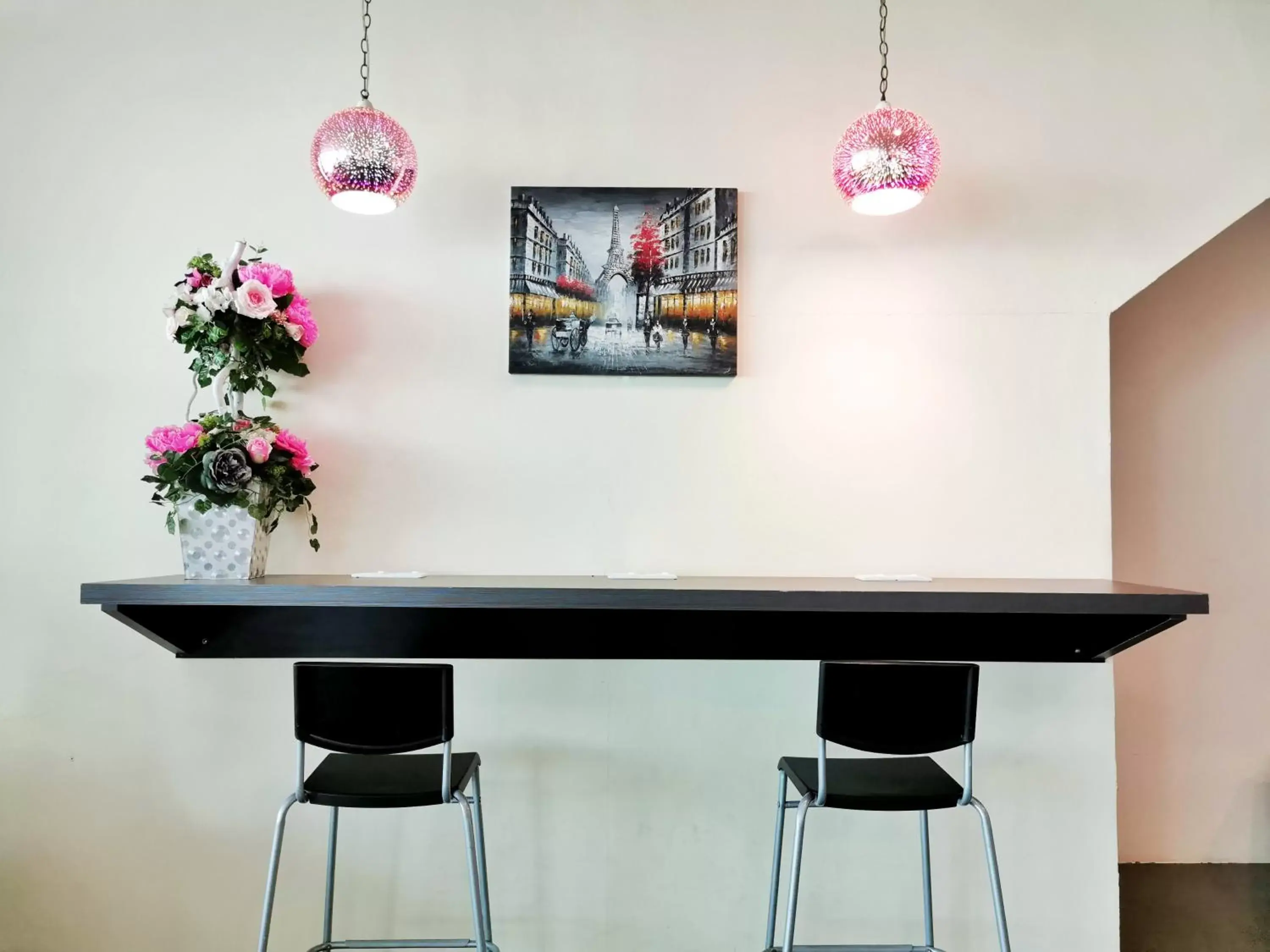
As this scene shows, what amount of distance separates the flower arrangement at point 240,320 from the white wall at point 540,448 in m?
0.13

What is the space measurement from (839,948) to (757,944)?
1.24 ft

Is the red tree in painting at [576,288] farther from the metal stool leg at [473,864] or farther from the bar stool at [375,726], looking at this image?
the metal stool leg at [473,864]

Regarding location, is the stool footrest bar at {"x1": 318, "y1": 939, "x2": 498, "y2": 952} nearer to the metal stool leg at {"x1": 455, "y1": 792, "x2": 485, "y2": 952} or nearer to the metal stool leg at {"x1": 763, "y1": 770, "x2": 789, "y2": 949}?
the metal stool leg at {"x1": 455, "y1": 792, "x2": 485, "y2": 952}

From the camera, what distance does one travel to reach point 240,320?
215 cm

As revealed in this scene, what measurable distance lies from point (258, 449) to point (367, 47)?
4.20ft

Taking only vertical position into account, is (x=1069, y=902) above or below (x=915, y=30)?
below

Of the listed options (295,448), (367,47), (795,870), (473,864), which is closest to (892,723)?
(795,870)

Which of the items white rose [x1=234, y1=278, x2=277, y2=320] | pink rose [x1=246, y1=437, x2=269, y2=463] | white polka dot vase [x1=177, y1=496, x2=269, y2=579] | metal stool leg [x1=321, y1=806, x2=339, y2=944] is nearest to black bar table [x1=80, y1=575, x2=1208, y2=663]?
white polka dot vase [x1=177, y1=496, x2=269, y2=579]

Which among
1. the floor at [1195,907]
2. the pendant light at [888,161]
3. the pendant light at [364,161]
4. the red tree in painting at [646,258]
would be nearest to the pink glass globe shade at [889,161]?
the pendant light at [888,161]

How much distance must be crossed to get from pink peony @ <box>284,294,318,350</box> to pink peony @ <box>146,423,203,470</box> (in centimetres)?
38

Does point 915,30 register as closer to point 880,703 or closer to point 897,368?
point 897,368

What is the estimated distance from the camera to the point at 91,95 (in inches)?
93.7

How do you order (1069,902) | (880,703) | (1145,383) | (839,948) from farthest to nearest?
1. (1145,383)
2. (1069,902)
3. (839,948)
4. (880,703)

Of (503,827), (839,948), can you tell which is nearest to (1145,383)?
(839,948)
